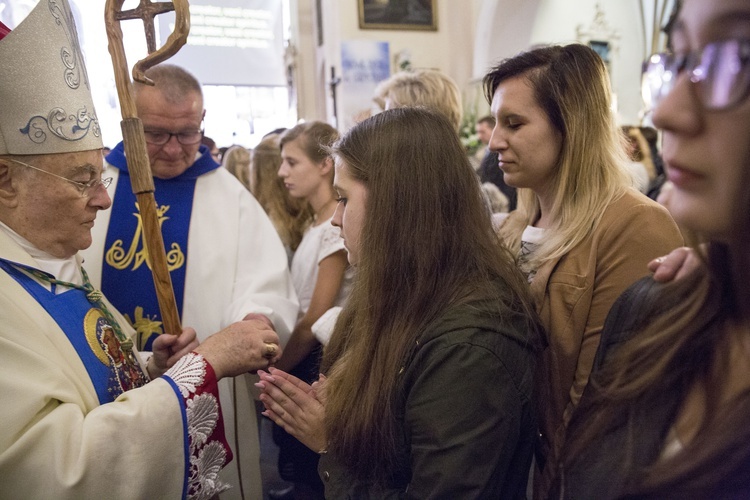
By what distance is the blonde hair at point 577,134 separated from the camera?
1805 mm

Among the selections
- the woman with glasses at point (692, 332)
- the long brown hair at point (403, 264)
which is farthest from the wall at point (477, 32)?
the woman with glasses at point (692, 332)

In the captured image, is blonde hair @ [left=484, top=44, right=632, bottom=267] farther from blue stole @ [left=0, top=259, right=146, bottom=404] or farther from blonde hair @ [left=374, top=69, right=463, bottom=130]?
blue stole @ [left=0, top=259, right=146, bottom=404]

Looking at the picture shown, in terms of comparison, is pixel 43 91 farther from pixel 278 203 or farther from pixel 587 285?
pixel 278 203

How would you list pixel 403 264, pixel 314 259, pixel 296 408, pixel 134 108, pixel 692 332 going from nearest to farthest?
pixel 692 332 < pixel 403 264 < pixel 296 408 < pixel 134 108 < pixel 314 259

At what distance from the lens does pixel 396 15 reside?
9570mm

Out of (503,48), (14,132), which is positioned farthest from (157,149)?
(503,48)

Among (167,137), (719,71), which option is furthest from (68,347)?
(719,71)

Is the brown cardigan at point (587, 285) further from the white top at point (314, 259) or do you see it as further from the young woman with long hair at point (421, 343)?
the white top at point (314, 259)

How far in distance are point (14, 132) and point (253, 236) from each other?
1091mm

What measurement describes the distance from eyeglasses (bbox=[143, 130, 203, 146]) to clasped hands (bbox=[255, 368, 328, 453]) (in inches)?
46.1

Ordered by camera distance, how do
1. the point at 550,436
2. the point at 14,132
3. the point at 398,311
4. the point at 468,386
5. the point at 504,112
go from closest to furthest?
the point at 468,386, the point at 398,311, the point at 14,132, the point at 550,436, the point at 504,112

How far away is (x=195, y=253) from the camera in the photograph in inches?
96.3

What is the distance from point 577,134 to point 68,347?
1.50m

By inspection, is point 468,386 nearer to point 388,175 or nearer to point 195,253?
point 388,175
